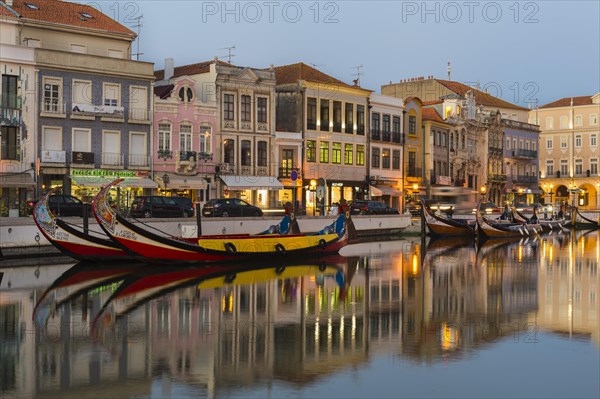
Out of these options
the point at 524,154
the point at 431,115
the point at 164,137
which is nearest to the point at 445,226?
the point at 164,137

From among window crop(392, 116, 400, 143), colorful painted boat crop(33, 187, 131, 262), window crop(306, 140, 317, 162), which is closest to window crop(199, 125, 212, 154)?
window crop(306, 140, 317, 162)

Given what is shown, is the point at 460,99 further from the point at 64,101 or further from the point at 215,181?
the point at 64,101

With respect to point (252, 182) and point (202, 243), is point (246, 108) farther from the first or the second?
point (202, 243)

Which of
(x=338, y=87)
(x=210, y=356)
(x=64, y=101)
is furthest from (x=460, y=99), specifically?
(x=210, y=356)

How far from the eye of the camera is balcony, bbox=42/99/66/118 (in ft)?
A: 138

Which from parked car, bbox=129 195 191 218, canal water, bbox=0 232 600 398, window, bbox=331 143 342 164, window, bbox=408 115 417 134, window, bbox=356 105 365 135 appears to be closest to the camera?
canal water, bbox=0 232 600 398

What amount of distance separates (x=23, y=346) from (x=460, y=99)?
62.7 metres

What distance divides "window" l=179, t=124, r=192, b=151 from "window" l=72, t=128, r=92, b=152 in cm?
576

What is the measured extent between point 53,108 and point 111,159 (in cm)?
404

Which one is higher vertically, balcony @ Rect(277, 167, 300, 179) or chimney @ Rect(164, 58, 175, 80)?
chimney @ Rect(164, 58, 175, 80)

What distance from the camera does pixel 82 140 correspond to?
4366 centimetres

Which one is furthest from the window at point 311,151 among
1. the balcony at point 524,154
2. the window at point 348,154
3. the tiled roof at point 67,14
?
the balcony at point 524,154

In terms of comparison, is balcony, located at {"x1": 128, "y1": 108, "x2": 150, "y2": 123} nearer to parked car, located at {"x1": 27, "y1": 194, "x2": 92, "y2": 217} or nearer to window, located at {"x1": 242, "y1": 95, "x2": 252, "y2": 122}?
window, located at {"x1": 242, "y1": 95, "x2": 252, "y2": 122}

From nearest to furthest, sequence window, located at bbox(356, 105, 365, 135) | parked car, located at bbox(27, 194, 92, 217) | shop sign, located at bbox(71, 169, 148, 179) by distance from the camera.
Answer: parked car, located at bbox(27, 194, 92, 217) → shop sign, located at bbox(71, 169, 148, 179) → window, located at bbox(356, 105, 365, 135)
